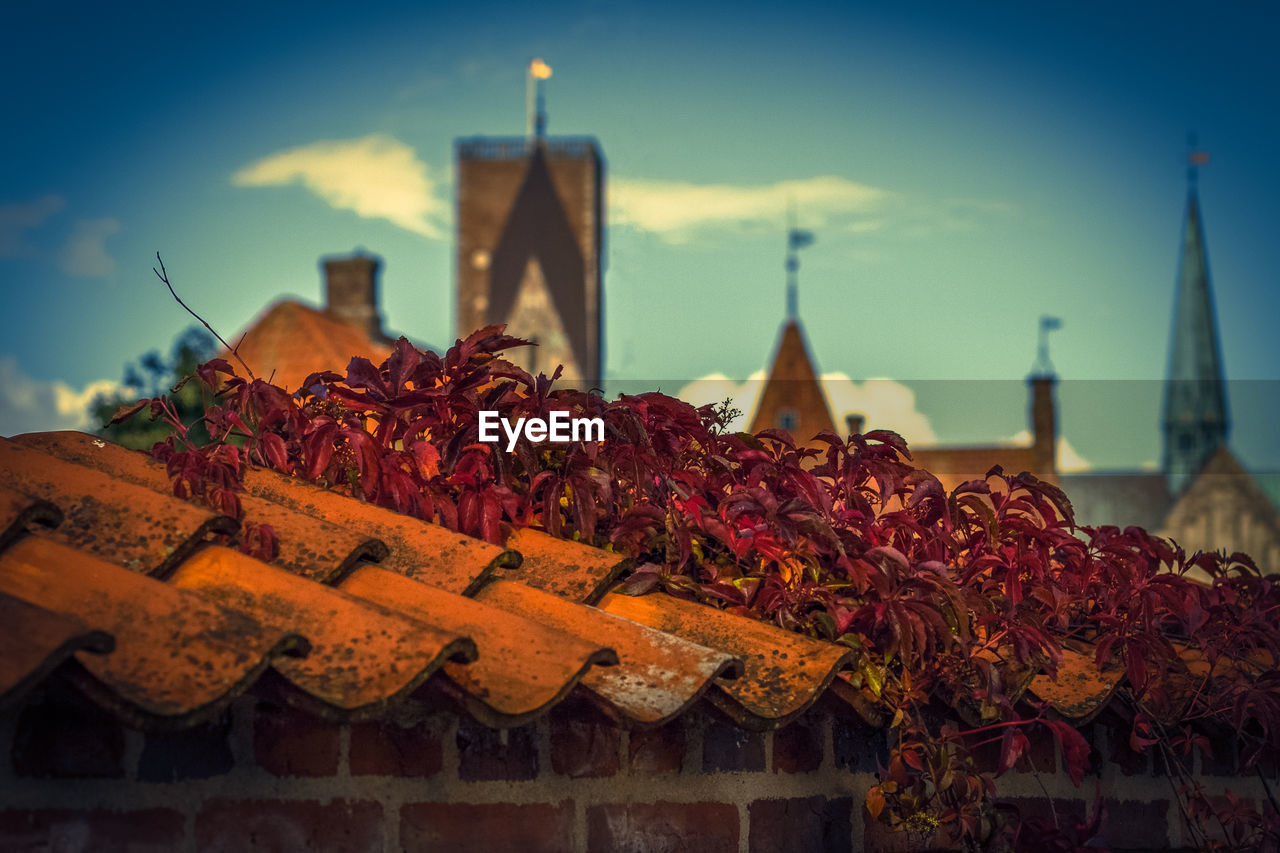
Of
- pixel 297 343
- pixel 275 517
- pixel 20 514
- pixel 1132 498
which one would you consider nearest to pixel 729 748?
pixel 275 517

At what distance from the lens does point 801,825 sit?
7.91 feet

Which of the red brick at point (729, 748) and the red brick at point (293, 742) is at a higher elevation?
the red brick at point (293, 742)

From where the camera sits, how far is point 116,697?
67.1 inches

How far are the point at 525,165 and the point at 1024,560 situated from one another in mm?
63192

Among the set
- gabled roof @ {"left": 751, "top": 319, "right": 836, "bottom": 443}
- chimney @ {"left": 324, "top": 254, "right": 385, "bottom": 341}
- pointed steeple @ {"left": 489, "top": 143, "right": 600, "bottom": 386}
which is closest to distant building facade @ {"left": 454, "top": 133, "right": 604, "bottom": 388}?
pointed steeple @ {"left": 489, "top": 143, "right": 600, "bottom": 386}

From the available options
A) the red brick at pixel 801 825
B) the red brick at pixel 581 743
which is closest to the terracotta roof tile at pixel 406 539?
the red brick at pixel 581 743

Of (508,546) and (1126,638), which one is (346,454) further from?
(1126,638)

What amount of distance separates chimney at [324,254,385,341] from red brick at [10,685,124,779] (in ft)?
165

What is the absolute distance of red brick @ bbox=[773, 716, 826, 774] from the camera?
241 cm

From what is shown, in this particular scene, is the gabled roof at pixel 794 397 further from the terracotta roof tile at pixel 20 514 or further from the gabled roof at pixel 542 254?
the terracotta roof tile at pixel 20 514

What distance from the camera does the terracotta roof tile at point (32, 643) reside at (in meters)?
1.58

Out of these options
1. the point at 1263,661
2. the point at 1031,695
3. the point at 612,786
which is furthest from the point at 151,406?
the point at 1263,661

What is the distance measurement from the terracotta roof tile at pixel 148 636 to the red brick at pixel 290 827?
0.83 feet
